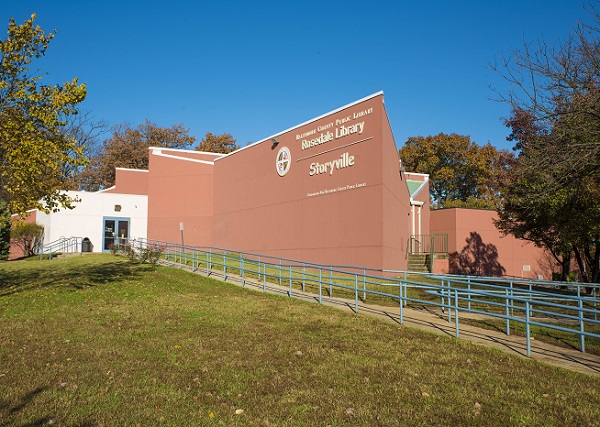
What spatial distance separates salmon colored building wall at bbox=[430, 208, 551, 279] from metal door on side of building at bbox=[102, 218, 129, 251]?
1923 centimetres

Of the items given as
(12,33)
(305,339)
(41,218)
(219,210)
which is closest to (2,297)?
(12,33)

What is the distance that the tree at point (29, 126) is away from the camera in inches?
487

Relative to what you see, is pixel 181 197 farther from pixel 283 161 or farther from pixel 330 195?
→ pixel 330 195

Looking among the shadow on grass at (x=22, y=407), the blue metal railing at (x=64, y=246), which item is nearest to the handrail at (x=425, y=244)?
the blue metal railing at (x=64, y=246)

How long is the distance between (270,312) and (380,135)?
409 inches

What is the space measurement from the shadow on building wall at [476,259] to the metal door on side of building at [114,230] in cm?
2004

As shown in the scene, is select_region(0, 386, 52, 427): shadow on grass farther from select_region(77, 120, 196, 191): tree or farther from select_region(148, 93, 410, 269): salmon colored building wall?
select_region(77, 120, 196, 191): tree

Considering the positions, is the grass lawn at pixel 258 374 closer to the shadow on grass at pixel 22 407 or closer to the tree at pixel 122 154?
the shadow on grass at pixel 22 407

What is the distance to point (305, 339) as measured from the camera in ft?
28.0

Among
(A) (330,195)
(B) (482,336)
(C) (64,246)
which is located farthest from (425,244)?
(C) (64,246)

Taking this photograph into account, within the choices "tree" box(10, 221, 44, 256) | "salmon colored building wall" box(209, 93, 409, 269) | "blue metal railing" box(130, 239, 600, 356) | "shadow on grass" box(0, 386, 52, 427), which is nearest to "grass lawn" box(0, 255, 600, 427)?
"shadow on grass" box(0, 386, 52, 427)

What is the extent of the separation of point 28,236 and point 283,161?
1719 centimetres

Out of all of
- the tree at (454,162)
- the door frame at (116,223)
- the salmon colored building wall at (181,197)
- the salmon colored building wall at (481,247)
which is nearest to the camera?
the salmon colored building wall at (181,197)

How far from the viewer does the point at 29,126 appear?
40.5 ft
